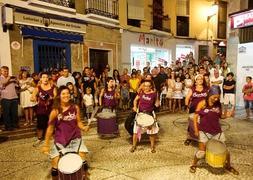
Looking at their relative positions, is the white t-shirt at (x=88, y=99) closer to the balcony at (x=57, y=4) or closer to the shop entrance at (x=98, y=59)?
the balcony at (x=57, y=4)

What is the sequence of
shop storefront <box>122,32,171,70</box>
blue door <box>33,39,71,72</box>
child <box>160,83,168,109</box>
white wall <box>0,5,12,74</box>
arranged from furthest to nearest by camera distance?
shop storefront <box>122,32,171,70</box> → child <box>160,83,168,109</box> → blue door <box>33,39,71,72</box> → white wall <box>0,5,12,74</box>

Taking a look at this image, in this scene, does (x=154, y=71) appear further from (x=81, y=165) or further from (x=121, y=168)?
(x=81, y=165)

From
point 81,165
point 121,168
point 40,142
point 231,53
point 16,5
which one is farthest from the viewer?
point 231,53

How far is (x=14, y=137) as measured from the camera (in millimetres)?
7656

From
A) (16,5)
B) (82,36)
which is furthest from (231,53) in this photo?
(16,5)

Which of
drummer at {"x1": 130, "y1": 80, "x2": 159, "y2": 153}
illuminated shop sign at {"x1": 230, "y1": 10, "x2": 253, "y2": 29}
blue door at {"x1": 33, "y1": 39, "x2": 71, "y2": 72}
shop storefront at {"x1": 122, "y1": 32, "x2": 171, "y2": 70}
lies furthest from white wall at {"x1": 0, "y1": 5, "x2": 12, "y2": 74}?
illuminated shop sign at {"x1": 230, "y1": 10, "x2": 253, "y2": 29}

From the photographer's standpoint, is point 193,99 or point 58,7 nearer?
point 193,99

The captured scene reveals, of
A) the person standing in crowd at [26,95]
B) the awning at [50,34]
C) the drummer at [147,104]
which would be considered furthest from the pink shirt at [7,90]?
the drummer at [147,104]

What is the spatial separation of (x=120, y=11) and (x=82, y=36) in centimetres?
345

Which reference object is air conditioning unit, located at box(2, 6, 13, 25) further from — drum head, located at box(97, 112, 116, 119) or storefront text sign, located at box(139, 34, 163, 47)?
storefront text sign, located at box(139, 34, 163, 47)

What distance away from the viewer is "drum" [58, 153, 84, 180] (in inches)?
149

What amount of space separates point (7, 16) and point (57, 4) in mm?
2805

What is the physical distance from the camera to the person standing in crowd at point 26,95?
8453mm

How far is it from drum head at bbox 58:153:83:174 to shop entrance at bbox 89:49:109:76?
10.2 m
